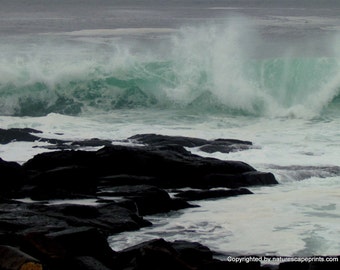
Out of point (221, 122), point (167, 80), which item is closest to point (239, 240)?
point (221, 122)

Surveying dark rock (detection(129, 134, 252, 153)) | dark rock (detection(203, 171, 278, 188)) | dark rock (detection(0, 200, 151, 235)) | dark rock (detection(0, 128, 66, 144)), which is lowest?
dark rock (detection(0, 128, 66, 144))

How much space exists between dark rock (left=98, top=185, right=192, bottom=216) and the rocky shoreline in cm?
1

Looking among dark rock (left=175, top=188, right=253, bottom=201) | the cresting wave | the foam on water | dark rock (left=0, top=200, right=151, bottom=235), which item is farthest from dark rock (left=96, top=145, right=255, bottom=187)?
the cresting wave

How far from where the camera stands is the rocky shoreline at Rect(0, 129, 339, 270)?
866 centimetres

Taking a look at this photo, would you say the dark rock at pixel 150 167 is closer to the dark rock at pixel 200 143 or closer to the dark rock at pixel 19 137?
the dark rock at pixel 200 143

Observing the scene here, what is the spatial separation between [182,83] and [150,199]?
56.3 feet

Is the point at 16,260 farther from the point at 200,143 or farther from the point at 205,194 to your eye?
the point at 200,143

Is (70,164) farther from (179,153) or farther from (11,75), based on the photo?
(11,75)

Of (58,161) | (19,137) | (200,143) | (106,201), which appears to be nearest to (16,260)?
(106,201)

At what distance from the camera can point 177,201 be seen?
42.1 feet

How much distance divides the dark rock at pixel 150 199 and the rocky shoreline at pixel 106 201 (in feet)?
0.04

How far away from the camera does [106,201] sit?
40.4 feet

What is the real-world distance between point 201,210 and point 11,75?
17.5 metres

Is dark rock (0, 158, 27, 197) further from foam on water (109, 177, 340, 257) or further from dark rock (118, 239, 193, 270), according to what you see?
dark rock (118, 239, 193, 270)
